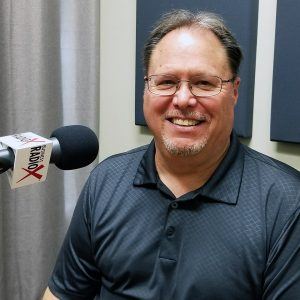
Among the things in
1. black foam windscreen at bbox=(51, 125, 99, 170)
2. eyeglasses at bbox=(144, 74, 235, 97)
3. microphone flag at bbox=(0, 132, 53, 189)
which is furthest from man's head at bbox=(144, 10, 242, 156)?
microphone flag at bbox=(0, 132, 53, 189)

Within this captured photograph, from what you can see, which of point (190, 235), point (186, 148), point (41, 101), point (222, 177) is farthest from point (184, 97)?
point (41, 101)

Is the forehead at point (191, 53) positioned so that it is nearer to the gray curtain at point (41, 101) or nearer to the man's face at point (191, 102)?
the man's face at point (191, 102)

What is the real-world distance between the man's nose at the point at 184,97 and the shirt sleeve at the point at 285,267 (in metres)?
0.36

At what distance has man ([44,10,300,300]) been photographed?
1.08m

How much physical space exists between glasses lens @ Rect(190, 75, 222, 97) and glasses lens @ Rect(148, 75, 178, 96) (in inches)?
1.9

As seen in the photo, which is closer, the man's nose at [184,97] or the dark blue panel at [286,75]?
the man's nose at [184,97]

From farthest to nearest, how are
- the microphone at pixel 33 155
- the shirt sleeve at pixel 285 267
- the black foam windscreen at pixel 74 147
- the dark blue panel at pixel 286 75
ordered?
the dark blue panel at pixel 286 75 < the shirt sleeve at pixel 285 267 < the black foam windscreen at pixel 74 147 < the microphone at pixel 33 155

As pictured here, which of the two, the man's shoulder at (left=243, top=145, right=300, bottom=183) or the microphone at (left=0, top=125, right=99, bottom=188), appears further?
the man's shoulder at (left=243, top=145, right=300, bottom=183)

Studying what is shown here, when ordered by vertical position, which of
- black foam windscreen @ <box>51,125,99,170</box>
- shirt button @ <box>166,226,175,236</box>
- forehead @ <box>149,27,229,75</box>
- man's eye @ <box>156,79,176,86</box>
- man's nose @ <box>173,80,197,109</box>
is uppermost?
forehead @ <box>149,27,229,75</box>

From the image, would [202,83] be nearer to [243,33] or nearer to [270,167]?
[270,167]

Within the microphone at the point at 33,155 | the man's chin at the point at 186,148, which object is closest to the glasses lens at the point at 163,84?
the man's chin at the point at 186,148

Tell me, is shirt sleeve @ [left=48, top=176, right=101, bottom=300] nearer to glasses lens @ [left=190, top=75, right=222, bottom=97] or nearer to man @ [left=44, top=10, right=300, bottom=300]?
man @ [left=44, top=10, right=300, bottom=300]

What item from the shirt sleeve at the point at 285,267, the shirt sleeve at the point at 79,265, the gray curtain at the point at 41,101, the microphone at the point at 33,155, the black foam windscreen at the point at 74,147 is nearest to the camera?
the microphone at the point at 33,155

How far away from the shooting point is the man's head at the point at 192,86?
1158 mm
